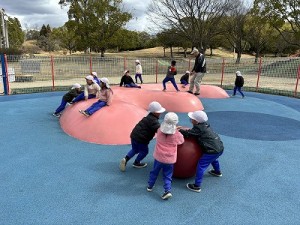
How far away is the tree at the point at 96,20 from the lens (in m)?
37.4

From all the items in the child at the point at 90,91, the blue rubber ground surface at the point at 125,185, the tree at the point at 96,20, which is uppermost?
the tree at the point at 96,20

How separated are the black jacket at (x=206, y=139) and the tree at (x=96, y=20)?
3489 centimetres

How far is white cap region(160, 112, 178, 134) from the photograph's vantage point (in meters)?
4.39

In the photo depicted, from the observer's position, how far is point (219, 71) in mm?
27859

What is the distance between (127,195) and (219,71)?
985 inches

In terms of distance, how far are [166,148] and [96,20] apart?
3610 cm

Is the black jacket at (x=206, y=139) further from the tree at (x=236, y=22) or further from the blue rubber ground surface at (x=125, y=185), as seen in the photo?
the tree at (x=236, y=22)

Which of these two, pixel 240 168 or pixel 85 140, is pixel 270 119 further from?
pixel 85 140

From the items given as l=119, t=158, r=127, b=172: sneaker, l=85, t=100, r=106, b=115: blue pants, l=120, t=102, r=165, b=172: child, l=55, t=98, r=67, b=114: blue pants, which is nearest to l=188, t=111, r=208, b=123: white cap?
l=120, t=102, r=165, b=172: child

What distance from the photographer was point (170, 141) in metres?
4.54

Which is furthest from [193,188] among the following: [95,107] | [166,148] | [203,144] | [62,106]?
[62,106]

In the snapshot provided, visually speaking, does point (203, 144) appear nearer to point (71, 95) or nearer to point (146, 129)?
point (146, 129)

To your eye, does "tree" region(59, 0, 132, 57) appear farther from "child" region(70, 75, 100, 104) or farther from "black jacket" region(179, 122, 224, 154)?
"black jacket" region(179, 122, 224, 154)

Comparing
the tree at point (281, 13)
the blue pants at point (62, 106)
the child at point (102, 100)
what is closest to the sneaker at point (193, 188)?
the child at point (102, 100)
